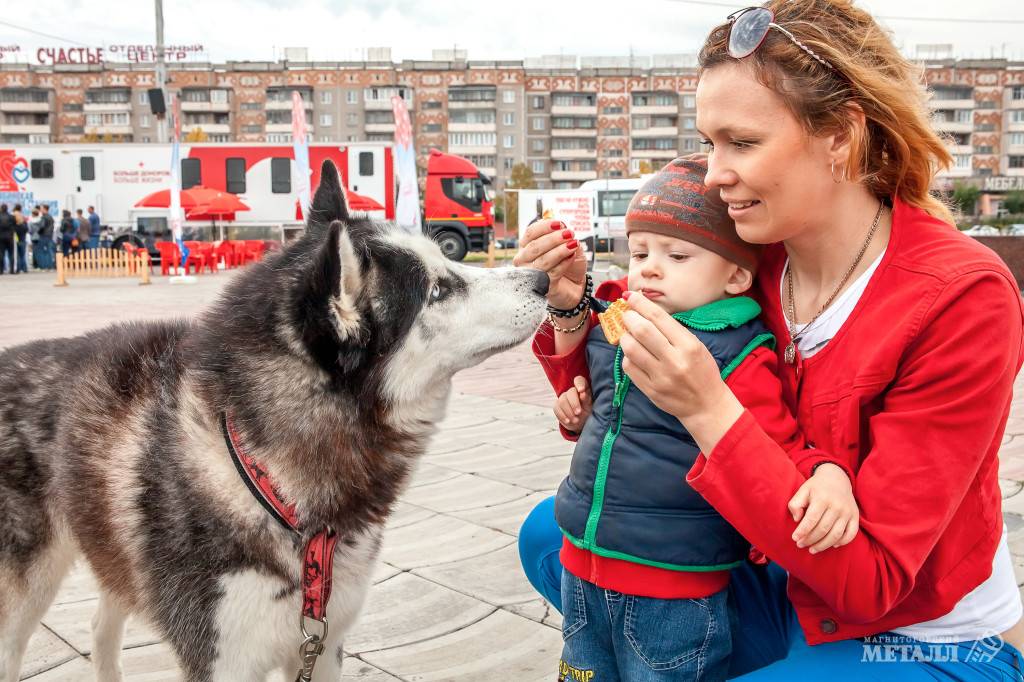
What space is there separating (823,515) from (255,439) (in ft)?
4.78

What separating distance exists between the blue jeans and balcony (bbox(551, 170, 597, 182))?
341 feet

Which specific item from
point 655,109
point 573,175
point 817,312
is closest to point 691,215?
point 817,312

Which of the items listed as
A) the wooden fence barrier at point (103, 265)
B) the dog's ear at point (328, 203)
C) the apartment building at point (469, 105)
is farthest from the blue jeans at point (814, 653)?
the apartment building at point (469, 105)

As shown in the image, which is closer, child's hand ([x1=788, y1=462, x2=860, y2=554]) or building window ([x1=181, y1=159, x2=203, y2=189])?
child's hand ([x1=788, y1=462, x2=860, y2=554])

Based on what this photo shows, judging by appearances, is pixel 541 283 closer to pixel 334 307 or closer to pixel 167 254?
pixel 334 307

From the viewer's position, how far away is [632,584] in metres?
1.85

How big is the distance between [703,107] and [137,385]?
1835 millimetres

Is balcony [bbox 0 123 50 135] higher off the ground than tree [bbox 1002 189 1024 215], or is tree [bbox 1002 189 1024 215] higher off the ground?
balcony [bbox 0 123 50 135]

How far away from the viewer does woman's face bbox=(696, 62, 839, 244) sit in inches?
67.6

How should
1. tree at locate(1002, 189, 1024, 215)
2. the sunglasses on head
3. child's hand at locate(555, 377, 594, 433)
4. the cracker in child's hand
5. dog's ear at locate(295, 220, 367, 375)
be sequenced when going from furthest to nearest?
1. tree at locate(1002, 189, 1024, 215)
2. child's hand at locate(555, 377, 594, 433)
3. dog's ear at locate(295, 220, 367, 375)
4. the cracker in child's hand
5. the sunglasses on head

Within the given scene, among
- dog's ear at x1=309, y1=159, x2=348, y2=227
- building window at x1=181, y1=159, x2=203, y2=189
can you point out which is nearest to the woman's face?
dog's ear at x1=309, y1=159, x2=348, y2=227

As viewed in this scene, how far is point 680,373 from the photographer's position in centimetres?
156

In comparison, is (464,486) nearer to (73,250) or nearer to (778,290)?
(778,290)

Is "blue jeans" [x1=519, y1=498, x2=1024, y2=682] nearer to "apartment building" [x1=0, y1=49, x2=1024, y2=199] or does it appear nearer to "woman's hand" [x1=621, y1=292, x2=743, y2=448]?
"woman's hand" [x1=621, y1=292, x2=743, y2=448]
